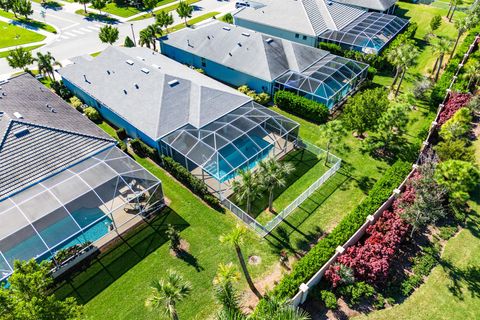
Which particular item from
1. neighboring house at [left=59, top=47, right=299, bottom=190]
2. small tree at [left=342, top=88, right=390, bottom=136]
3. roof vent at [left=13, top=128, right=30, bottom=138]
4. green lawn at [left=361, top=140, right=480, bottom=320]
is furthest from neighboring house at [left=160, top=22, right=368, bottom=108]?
roof vent at [left=13, top=128, right=30, bottom=138]

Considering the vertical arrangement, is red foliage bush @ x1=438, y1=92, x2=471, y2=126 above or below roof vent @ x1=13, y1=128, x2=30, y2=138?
below

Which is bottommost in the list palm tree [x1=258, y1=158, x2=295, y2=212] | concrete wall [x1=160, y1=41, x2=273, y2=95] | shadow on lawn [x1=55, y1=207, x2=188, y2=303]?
shadow on lawn [x1=55, y1=207, x2=188, y2=303]

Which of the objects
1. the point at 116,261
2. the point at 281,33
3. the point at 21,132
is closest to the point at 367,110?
the point at 116,261

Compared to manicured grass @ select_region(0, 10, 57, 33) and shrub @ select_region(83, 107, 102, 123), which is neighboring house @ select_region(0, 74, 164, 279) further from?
manicured grass @ select_region(0, 10, 57, 33)

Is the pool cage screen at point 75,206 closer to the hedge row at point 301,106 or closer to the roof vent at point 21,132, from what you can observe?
the roof vent at point 21,132

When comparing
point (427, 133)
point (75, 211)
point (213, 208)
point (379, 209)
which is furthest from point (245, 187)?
point (427, 133)

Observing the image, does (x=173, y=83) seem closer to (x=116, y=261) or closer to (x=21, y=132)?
(x=21, y=132)
